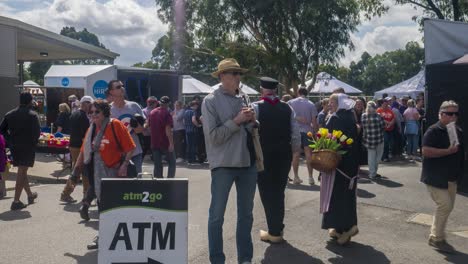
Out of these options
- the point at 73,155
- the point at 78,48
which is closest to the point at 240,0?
the point at 78,48

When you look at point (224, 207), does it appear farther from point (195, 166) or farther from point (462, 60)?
point (195, 166)

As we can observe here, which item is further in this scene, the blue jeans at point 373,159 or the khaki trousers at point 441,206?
the blue jeans at point 373,159

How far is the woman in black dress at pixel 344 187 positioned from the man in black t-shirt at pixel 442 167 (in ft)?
2.86

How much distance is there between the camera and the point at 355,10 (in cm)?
2558

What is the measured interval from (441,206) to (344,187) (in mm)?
1162

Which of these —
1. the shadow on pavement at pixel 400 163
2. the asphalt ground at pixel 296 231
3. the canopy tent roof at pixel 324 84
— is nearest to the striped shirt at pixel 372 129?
the asphalt ground at pixel 296 231

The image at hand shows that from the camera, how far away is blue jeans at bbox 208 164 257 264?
4.88 metres

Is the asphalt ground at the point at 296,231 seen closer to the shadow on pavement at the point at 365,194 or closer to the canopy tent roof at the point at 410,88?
the shadow on pavement at the point at 365,194

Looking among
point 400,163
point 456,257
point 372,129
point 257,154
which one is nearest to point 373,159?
point 372,129

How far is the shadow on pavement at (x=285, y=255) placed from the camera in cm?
573

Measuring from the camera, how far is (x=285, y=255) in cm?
594

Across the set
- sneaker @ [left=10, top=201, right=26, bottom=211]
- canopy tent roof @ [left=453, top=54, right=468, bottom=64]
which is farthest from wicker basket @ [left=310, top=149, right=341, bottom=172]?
sneaker @ [left=10, top=201, right=26, bottom=211]

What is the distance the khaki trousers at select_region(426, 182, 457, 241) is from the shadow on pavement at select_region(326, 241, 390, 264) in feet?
2.71

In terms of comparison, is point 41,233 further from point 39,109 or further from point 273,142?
Result: point 39,109
